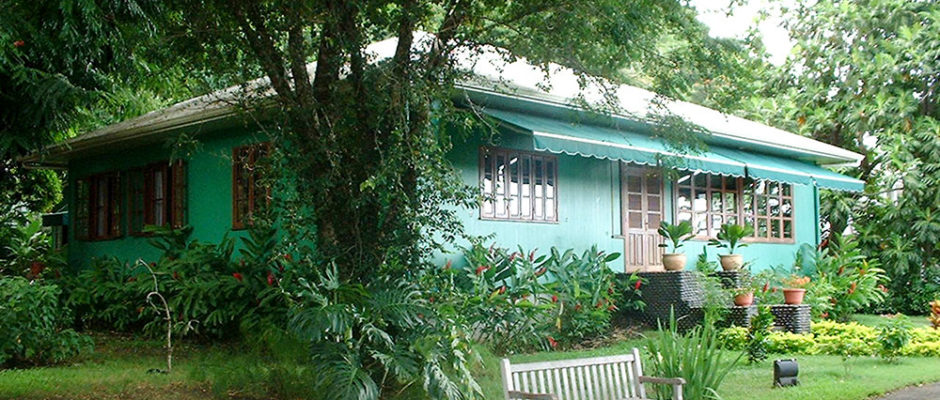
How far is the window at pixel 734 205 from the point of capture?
16.9m

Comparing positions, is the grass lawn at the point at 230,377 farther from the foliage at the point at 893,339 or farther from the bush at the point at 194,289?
the bush at the point at 194,289

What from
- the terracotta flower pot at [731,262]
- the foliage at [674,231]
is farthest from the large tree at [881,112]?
the foliage at [674,231]

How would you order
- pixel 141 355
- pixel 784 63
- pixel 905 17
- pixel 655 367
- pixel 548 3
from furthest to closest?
pixel 784 63 < pixel 905 17 < pixel 141 355 < pixel 548 3 < pixel 655 367

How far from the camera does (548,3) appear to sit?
31.4 ft

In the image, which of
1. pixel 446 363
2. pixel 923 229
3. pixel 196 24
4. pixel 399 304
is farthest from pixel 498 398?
pixel 923 229

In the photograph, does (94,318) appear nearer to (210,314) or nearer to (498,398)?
→ (210,314)

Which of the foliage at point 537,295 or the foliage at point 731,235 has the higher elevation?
the foliage at point 731,235

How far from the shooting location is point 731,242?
15.7 meters

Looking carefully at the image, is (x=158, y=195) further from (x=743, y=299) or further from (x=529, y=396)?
(x=529, y=396)

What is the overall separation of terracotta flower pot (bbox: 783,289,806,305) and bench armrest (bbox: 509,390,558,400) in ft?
30.4

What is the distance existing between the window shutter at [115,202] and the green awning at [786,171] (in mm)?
10086

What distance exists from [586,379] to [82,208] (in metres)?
13.0

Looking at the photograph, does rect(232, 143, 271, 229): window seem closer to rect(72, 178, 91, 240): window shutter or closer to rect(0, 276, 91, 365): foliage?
rect(0, 276, 91, 365): foliage

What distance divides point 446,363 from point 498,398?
0.70 meters
